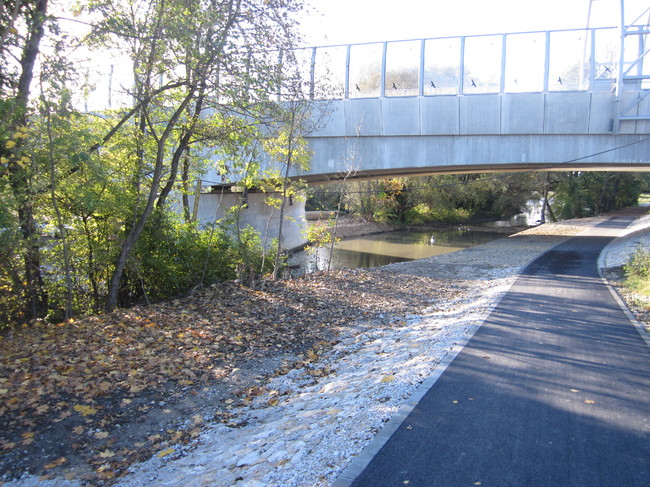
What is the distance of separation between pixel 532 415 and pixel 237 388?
3.71 m

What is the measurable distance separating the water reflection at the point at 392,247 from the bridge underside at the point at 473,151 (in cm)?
471

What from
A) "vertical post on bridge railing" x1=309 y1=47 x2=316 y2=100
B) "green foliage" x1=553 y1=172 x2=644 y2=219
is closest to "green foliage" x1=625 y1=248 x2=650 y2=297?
"vertical post on bridge railing" x1=309 y1=47 x2=316 y2=100

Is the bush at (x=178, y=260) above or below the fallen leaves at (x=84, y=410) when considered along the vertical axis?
above

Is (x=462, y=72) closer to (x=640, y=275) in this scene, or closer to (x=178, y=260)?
(x=640, y=275)

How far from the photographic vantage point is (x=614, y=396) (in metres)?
5.26

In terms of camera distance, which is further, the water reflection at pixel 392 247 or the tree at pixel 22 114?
the water reflection at pixel 392 247

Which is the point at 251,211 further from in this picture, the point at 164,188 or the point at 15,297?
the point at 15,297

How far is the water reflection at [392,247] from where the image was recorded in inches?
1046

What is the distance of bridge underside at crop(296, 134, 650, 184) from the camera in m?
21.3

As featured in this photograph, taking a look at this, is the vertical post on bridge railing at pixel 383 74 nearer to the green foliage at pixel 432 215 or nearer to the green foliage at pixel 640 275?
the green foliage at pixel 640 275

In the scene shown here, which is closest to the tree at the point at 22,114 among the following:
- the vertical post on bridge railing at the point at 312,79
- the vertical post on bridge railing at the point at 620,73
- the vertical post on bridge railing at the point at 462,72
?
the vertical post on bridge railing at the point at 312,79

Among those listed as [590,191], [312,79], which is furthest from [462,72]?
[590,191]

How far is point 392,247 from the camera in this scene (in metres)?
34.3

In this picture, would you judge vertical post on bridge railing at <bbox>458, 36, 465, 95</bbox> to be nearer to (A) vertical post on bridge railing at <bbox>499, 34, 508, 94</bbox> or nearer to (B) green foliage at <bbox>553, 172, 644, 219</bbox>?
(A) vertical post on bridge railing at <bbox>499, 34, 508, 94</bbox>
